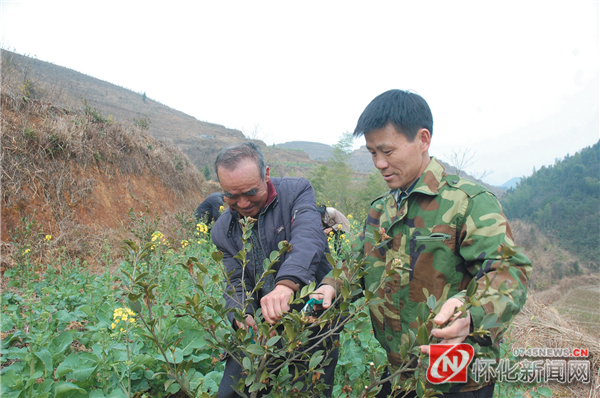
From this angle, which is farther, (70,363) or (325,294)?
(70,363)

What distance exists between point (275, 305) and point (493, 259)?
2.52ft

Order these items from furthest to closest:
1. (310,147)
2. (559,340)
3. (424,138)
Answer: (310,147), (559,340), (424,138)

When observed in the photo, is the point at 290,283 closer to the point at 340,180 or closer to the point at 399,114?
the point at 399,114

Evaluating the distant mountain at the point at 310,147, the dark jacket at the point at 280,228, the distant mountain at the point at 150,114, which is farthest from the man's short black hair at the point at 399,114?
the distant mountain at the point at 310,147

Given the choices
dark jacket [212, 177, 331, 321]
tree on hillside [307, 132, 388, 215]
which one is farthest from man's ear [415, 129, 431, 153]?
tree on hillside [307, 132, 388, 215]

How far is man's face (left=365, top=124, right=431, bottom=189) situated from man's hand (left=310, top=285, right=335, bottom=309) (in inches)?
21.7

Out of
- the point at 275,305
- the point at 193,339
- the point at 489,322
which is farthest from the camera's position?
the point at 193,339

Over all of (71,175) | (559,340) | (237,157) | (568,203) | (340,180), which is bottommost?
(559,340)

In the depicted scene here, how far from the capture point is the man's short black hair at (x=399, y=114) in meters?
1.38

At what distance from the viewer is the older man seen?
4.82 ft

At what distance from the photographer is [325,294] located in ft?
4.15

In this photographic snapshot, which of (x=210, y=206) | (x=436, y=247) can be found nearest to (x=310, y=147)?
(x=210, y=206)

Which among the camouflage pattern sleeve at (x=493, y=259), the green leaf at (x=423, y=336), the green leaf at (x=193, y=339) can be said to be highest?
the camouflage pattern sleeve at (x=493, y=259)

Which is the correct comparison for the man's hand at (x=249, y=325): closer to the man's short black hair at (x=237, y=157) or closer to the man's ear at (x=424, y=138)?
the man's short black hair at (x=237, y=157)
